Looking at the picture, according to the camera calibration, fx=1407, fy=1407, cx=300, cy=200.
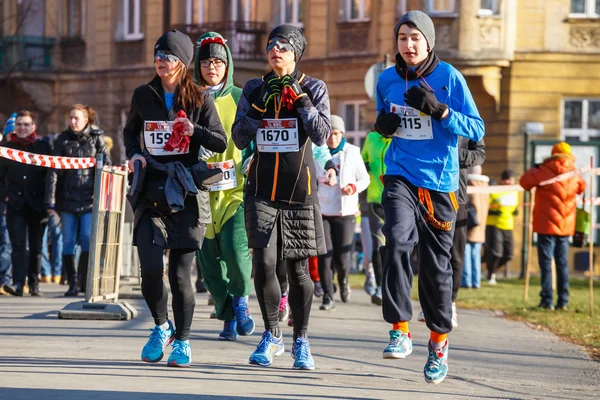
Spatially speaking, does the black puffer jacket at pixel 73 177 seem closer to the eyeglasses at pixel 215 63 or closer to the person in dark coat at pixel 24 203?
the person in dark coat at pixel 24 203

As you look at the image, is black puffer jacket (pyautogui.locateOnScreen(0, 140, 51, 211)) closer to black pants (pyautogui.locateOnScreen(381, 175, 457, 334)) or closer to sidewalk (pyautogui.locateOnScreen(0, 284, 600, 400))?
sidewalk (pyautogui.locateOnScreen(0, 284, 600, 400))

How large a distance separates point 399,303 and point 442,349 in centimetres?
37

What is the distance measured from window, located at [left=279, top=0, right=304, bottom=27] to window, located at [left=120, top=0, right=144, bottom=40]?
543 centimetres

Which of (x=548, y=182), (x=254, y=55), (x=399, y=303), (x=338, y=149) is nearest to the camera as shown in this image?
(x=399, y=303)

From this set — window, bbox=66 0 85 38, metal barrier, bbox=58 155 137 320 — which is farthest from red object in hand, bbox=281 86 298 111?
window, bbox=66 0 85 38

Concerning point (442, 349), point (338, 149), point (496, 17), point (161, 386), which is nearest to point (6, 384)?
point (161, 386)

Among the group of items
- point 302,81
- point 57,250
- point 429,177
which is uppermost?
point 302,81

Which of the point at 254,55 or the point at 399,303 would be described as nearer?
the point at 399,303

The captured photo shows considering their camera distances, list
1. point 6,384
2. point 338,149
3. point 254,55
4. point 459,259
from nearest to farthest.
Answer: point 6,384, point 459,259, point 338,149, point 254,55

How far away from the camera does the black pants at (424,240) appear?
25.3 feet

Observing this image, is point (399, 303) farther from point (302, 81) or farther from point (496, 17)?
point (496, 17)

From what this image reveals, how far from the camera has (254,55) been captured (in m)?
35.2

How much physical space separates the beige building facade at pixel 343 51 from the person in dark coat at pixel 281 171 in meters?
20.8

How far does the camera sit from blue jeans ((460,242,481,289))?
20969mm
